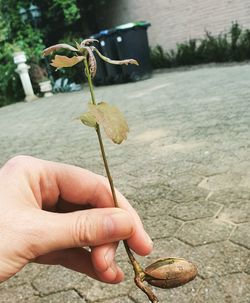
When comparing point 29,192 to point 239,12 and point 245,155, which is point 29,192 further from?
point 239,12

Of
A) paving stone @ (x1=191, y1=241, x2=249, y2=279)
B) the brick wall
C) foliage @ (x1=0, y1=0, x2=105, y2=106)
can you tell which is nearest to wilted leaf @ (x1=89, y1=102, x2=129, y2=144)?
paving stone @ (x1=191, y1=241, x2=249, y2=279)

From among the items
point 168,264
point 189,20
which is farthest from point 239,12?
point 168,264

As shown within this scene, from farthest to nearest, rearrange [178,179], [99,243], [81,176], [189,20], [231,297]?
[189,20] → [178,179] → [231,297] → [81,176] → [99,243]

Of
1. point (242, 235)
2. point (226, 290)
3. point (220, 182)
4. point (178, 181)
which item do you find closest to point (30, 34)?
point (178, 181)

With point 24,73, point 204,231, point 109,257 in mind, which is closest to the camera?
point 109,257

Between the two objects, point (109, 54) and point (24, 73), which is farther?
point (24, 73)

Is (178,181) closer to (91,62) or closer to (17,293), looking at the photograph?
(17,293)
